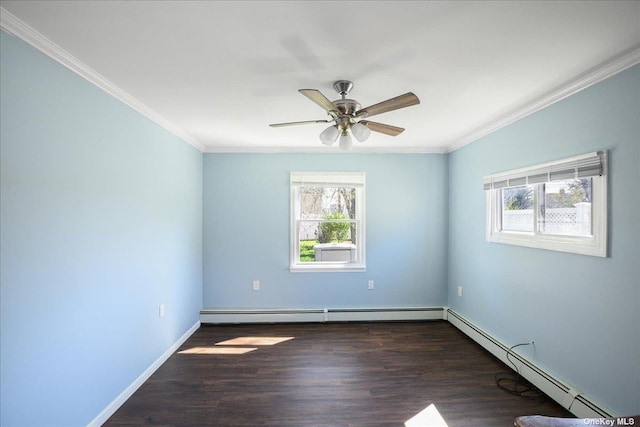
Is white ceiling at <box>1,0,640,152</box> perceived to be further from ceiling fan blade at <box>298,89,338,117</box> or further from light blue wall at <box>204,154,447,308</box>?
light blue wall at <box>204,154,447,308</box>

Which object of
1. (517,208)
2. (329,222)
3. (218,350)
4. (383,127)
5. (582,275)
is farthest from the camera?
(329,222)

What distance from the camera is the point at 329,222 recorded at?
13.5 ft

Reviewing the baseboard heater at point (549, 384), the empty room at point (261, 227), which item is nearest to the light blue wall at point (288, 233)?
the empty room at point (261, 227)

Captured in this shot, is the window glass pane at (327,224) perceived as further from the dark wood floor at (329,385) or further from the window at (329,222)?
the dark wood floor at (329,385)

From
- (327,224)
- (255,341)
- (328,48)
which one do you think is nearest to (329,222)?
(327,224)

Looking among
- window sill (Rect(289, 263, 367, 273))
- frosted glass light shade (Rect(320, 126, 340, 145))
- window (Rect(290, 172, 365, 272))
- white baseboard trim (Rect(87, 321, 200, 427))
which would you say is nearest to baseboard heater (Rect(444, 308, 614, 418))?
window sill (Rect(289, 263, 367, 273))

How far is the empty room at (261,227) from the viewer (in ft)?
4.78

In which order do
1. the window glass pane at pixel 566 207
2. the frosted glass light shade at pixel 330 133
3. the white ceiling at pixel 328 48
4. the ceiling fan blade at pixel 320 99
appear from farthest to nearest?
1. the frosted glass light shade at pixel 330 133
2. the window glass pane at pixel 566 207
3. the ceiling fan blade at pixel 320 99
4. the white ceiling at pixel 328 48

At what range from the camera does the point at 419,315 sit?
3.98 m

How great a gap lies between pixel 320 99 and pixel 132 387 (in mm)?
2650

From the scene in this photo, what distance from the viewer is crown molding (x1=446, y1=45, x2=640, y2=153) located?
172 centimetres

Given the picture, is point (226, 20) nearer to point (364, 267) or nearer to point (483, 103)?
point (483, 103)

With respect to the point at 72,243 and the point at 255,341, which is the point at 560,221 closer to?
the point at 255,341

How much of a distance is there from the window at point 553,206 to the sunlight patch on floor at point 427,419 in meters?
1.54
